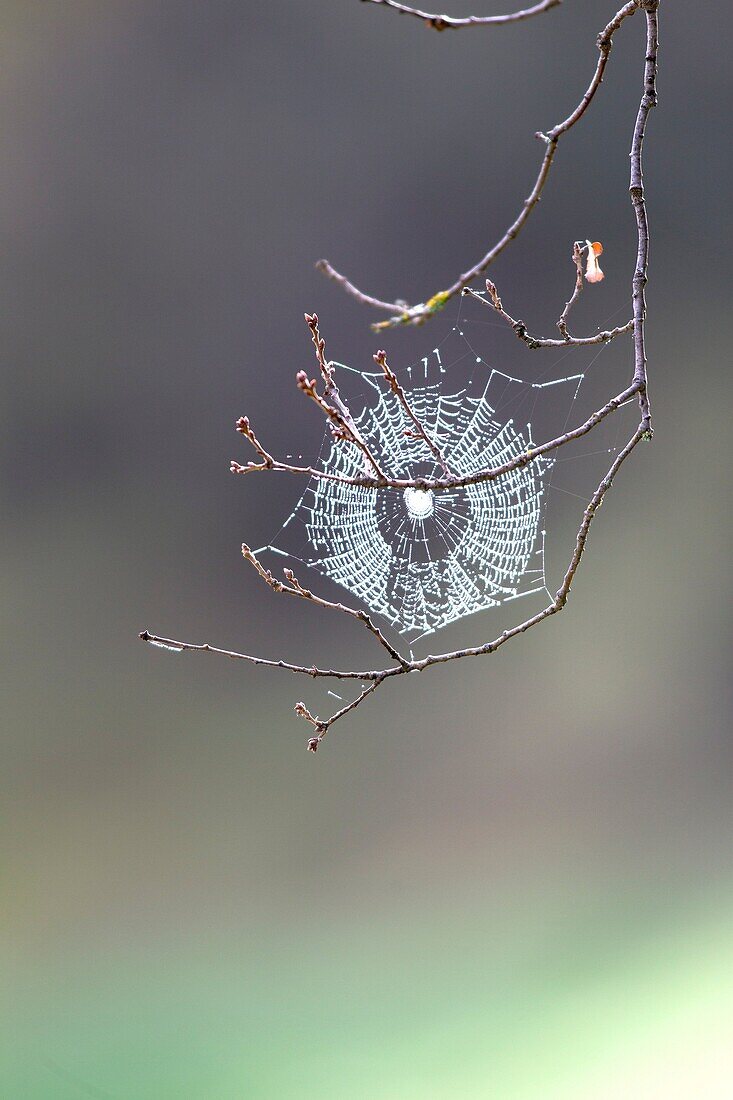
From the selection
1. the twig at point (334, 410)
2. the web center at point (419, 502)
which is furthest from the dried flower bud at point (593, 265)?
the web center at point (419, 502)

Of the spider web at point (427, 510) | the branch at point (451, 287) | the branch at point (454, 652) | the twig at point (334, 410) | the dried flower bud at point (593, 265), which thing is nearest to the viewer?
the branch at point (451, 287)

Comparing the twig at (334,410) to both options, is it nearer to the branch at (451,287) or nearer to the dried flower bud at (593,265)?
the branch at (451,287)

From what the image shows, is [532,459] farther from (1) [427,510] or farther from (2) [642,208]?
(1) [427,510]

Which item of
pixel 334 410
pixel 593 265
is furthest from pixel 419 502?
pixel 334 410

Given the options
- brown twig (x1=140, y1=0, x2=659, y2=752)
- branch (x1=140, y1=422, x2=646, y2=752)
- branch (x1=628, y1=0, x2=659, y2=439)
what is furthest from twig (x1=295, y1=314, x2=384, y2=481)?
branch (x1=628, y1=0, x2=659, y2=439)

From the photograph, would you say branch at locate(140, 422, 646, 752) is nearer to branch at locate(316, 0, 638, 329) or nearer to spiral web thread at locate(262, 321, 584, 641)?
branch at locate(316, 0, 638, 329)

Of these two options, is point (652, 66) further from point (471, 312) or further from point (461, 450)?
point (471, 312)

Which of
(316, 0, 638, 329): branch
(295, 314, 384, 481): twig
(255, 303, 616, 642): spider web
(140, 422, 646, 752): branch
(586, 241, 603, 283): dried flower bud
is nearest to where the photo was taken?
(316, 0, 638, 329): branch

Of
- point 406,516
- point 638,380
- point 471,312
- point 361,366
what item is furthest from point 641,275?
point 471,312

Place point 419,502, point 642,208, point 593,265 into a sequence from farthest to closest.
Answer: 1. point 419,502
2. point 593,265
3. point 642,208

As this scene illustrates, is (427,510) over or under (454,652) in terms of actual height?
over

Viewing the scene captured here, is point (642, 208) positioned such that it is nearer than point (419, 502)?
Yes
